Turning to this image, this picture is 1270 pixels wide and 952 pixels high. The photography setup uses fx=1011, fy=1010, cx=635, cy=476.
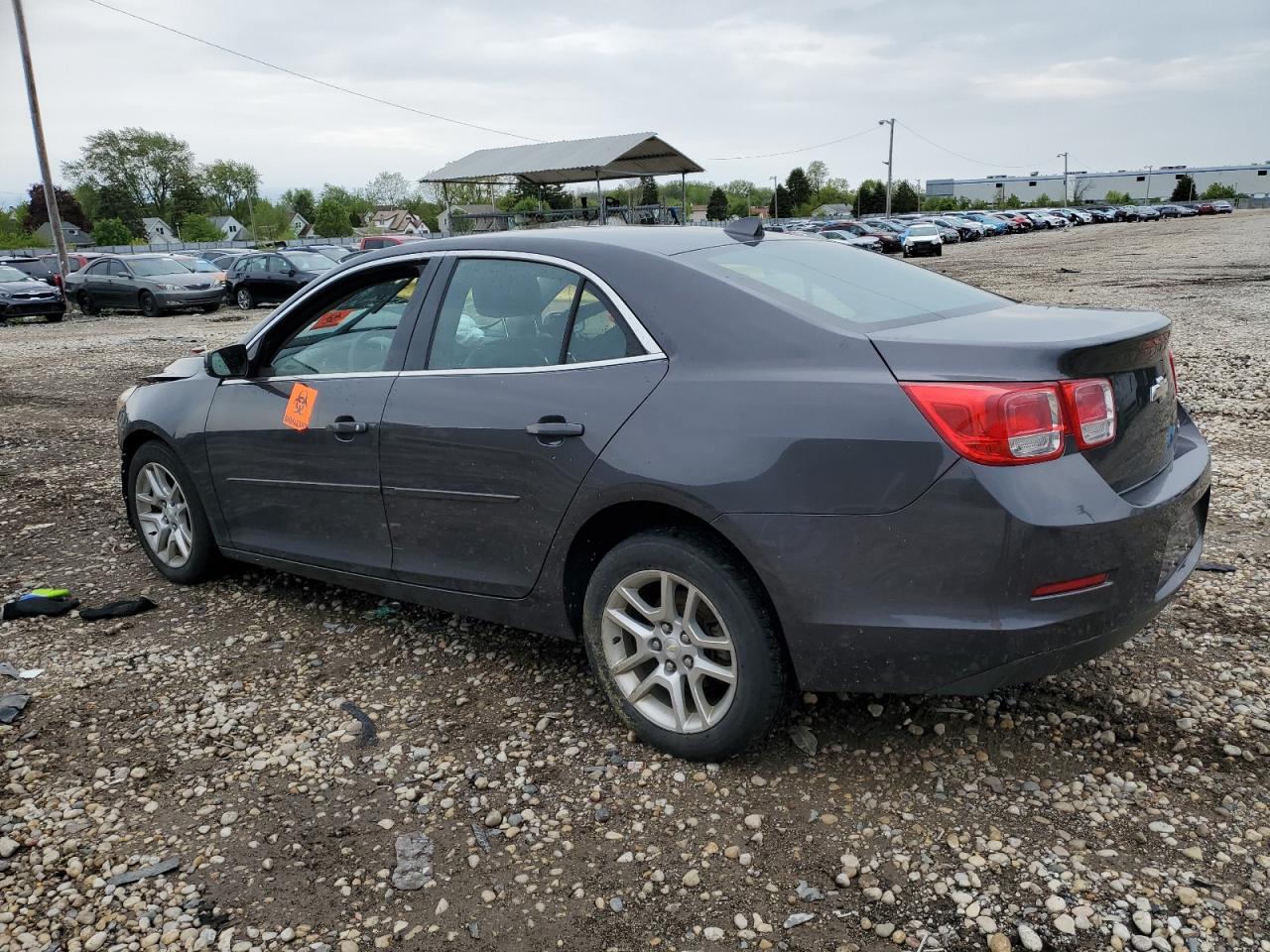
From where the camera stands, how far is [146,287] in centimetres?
2469

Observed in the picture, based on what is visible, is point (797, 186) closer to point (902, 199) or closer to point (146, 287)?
point (902, 199)

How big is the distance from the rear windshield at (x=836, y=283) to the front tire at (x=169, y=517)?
114 inches

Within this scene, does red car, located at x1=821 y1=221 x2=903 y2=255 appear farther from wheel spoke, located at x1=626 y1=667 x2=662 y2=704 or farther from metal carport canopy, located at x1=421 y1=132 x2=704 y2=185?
wheel spoke, located at x1=626 y1=667 x2=662 y2=704

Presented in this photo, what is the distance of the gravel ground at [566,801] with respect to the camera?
2584 mm

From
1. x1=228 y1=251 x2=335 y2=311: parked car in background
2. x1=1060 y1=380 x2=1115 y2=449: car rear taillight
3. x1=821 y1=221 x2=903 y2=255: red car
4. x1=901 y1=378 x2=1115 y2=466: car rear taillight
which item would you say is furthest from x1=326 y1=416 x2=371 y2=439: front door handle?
x1=821 y1=221 x2=903 y2=255: red car

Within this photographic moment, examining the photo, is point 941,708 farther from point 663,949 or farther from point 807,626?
point 663,949

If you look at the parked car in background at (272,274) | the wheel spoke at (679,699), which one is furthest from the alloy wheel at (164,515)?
the parked car in background at (272,274)

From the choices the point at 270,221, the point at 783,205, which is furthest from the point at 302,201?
the point at 783,205

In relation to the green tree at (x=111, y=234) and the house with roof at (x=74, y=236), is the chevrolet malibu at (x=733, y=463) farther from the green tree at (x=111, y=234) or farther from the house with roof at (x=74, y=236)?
the house with roof at (x=74, y=236)

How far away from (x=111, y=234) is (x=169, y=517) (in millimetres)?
97255

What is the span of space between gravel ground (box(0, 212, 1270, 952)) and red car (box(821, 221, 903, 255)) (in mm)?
38399

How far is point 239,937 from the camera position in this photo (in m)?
2.59

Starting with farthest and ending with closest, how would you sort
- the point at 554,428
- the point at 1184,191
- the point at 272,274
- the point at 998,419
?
the point at 1184,191, the point at 272,274, the point at 554,428, the point at 998,419

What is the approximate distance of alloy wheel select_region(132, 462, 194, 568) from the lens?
5.02 meters
